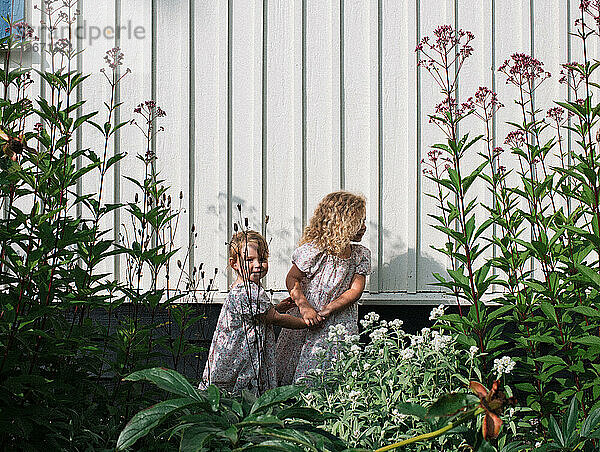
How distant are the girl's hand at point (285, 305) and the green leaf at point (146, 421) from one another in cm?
329

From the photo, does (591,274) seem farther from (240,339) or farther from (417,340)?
(240,339)

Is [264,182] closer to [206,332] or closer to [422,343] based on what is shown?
[206,332]

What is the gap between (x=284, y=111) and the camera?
14.6 ft

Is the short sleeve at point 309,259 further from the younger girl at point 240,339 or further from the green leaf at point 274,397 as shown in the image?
the green leaf at point 274,397

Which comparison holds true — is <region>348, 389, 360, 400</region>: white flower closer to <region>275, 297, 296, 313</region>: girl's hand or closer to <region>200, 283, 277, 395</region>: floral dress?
<region>200, 283, 277, 395</region>: floral dress

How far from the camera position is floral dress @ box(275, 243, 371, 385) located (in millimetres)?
4145

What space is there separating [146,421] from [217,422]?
0.35ft

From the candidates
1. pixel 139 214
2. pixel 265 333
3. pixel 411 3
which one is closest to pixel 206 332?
pixel 265 333

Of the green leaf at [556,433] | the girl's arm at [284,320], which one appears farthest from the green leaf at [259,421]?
the girl's arm at [284,320]

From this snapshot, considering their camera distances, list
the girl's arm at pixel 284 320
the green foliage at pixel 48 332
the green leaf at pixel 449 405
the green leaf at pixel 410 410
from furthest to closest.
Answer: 1. the girl's arm at pixel 284 320
2. the green foliage at pixel 48 332
3. the green leaf at pixel 410 410
4. the green leaf at pixel 449 405

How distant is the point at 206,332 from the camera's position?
169 inches

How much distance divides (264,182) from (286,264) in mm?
581

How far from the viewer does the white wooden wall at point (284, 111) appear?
442 cm

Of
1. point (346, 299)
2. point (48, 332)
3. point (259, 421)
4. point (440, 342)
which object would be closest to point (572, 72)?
point (440, 342)
